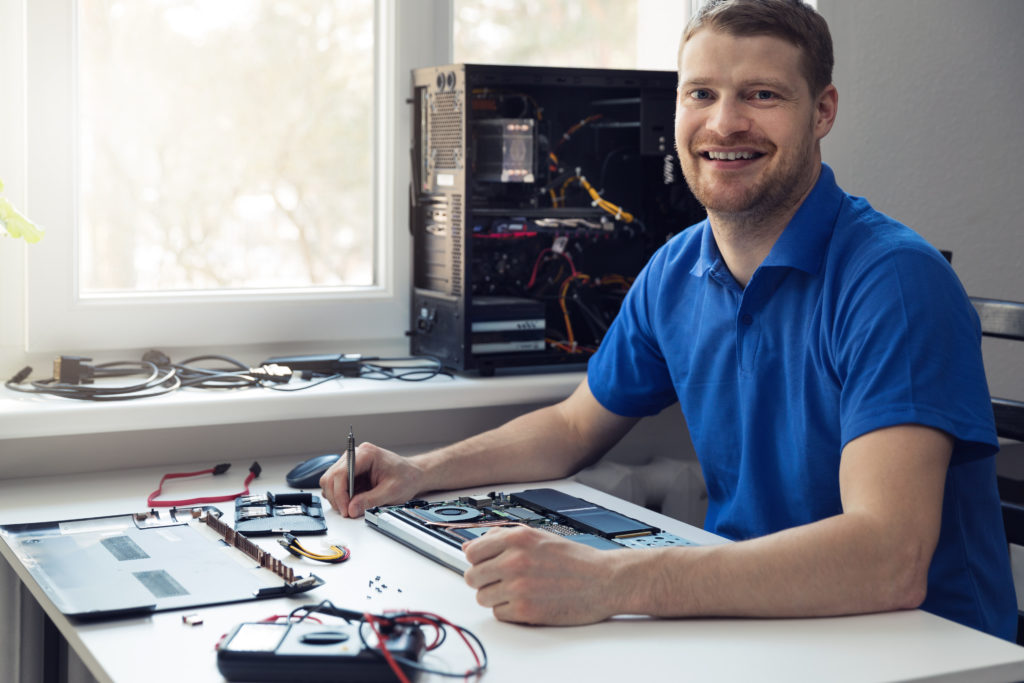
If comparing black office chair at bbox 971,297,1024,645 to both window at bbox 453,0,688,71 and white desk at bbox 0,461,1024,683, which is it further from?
window at bbox 453,0,688,71

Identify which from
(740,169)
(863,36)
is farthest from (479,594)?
(863,36)

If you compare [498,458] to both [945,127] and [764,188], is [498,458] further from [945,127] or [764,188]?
[945,127]

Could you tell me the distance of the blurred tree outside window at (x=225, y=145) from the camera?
6.87 ft

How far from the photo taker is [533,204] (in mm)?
2186

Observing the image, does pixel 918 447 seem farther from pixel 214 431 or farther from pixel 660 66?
pixel 660 66

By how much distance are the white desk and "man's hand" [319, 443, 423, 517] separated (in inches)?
9.6

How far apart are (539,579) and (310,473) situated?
65 centimetres

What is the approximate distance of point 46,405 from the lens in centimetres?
177

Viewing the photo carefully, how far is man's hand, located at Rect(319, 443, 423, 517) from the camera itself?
156 centimetres

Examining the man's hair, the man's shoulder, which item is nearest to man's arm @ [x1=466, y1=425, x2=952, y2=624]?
the man's shoulder

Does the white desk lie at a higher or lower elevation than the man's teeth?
lower

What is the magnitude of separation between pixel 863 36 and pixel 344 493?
1.45 m

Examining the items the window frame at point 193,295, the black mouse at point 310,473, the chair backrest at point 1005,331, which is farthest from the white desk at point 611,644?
the window frame at point 193,295

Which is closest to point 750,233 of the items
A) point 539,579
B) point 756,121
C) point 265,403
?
point 756,121
